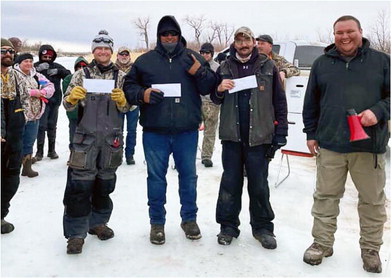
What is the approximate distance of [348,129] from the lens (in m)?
3.02

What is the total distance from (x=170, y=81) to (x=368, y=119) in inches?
64.5

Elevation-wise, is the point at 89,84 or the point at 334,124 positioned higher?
the point at 89,84

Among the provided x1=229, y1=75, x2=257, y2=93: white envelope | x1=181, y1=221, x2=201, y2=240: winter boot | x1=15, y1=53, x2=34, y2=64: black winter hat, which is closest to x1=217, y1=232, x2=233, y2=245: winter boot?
x1=181, y1=221, x2=201, y2=240: winter boot

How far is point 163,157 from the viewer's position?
3531mm

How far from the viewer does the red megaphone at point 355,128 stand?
9.36 feet

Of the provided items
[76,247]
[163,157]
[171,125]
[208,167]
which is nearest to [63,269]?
[76,247]

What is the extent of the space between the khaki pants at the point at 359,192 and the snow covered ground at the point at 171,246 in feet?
0.79

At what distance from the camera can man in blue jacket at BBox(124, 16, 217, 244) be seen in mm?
3396

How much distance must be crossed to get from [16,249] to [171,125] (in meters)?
1.73

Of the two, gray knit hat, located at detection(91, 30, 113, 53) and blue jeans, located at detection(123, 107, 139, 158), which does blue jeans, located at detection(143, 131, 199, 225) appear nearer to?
gray knit hat, located at detection(91, 30, 113, 53)

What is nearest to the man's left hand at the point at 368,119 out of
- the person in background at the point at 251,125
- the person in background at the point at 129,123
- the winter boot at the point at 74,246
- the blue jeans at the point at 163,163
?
the person in background at the point at 251,125

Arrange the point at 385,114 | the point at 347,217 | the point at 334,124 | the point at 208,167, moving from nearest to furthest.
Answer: the point at 385,114, the point at 334,124, the point at 347,217, the point at 208,167

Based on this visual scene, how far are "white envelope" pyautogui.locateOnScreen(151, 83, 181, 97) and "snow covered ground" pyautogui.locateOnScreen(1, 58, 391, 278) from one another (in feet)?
4.43

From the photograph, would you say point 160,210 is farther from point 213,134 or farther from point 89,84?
point 213,134
